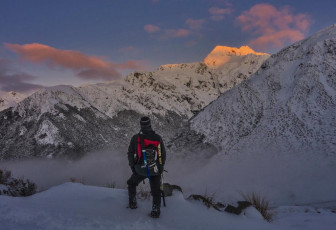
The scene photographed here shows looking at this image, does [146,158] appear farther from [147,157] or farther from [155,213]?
[155,213]

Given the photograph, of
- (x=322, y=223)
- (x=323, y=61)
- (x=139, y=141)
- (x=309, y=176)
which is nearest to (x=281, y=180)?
(x=309, y=176)

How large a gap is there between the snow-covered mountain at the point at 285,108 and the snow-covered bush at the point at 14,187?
80.2 ft

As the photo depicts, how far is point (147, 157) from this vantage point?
6293 millimetres

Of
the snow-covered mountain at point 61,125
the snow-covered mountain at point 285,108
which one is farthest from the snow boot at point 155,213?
the snow-covered mountain at point 61,125

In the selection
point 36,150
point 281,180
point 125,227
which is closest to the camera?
point 125,227

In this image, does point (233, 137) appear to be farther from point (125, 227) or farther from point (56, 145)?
point (56, 145)

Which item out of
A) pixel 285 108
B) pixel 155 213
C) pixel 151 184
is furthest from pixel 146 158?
pixel 285 108

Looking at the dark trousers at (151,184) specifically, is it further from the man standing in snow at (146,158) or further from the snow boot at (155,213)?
the snow boot at (155,213)

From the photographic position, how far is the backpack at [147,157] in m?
6.29

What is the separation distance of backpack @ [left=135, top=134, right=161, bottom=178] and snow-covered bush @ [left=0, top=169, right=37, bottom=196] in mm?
4542

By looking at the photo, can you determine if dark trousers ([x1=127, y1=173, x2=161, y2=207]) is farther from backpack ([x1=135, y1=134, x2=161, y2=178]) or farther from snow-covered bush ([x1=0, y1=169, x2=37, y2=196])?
snow-covered bush ([x1=0, y1=169, x2=37, y2=196])

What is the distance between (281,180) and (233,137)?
9387 millimetres

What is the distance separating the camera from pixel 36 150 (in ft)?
433

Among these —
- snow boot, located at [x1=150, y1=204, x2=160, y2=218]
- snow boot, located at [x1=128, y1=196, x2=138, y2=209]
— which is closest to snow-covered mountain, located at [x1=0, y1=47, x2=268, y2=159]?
snow boot, located at [x1=128, y1=196, x2=138, y2=209]
